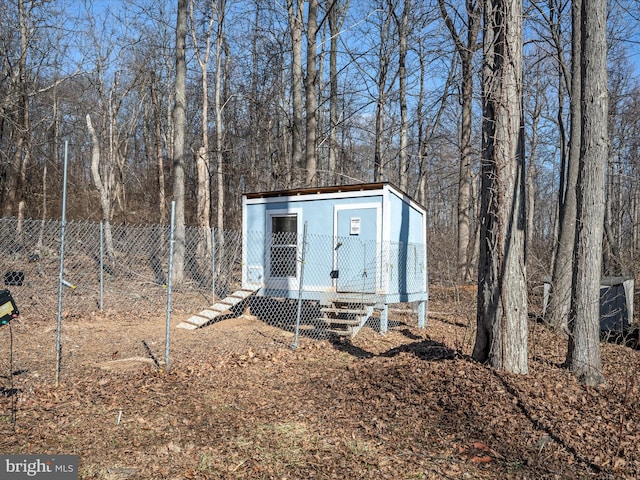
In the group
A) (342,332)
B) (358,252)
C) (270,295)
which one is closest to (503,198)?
(342,332)

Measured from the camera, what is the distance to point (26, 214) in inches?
838

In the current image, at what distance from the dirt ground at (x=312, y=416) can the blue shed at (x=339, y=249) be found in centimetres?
255

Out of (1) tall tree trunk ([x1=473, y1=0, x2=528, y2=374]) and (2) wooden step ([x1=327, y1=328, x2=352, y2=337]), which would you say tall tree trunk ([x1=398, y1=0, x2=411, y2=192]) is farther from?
(1) tall tree trunk ([x1=473, y1=0, x2=528, y2=374])

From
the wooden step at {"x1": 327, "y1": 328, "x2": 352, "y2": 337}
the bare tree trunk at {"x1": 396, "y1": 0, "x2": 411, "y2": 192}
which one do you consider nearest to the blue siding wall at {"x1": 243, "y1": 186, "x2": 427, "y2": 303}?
the wooden step at {"x1": 327, "y1": 328, "x2": 352, "y2": 337}

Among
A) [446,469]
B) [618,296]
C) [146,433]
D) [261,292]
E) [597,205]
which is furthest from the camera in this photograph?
[261,292]

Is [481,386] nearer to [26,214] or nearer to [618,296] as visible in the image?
[618,296]

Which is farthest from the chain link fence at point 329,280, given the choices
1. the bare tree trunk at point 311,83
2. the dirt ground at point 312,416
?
the bare tree trunk at point 311,83

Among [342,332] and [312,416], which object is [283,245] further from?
[312,416]

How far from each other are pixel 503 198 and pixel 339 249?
187 inches

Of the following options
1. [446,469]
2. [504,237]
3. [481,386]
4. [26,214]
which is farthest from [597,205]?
[26,214]

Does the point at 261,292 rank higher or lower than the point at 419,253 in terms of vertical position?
lower

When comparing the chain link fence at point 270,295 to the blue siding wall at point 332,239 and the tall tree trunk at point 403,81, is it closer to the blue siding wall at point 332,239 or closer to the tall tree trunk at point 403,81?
the blue siding wall at point 332,239

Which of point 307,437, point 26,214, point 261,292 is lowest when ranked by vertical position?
point 307,437

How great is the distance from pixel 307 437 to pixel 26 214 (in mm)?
21529
